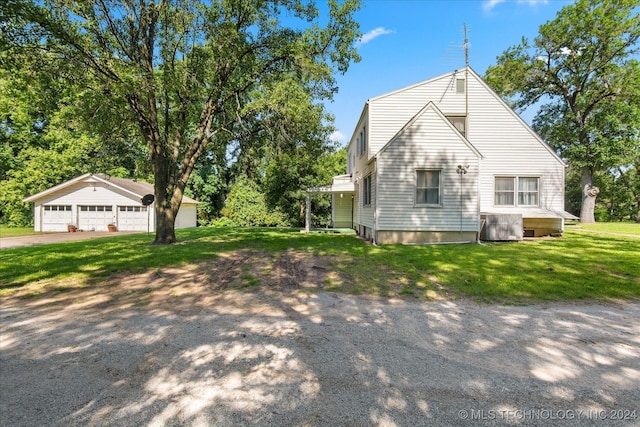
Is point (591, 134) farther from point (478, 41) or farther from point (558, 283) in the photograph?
point (558, 283)

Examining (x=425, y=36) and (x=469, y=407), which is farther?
(x=425, y=36)

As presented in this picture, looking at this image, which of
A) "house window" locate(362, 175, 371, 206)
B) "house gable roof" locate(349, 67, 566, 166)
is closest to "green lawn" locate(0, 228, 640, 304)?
"house window" locate(362, 175, 371, 206)

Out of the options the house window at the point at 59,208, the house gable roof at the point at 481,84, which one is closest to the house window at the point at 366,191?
the house gable roof at the point at 481,84

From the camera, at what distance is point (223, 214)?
34312 millimetres

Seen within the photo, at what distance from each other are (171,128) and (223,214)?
20327 mm

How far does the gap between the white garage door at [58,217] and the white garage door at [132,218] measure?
4.06 metres

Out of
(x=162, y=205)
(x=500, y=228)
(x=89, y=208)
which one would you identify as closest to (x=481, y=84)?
(x=500, y=228)

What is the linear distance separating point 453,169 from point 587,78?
1956 centimetres

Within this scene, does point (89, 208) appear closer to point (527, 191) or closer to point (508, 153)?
point (508, 153)

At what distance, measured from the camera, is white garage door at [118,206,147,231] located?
24703 millimetres

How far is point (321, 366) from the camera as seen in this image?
10.5ft

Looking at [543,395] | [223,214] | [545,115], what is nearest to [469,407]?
[543,395]

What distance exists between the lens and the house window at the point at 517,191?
14.6 metres

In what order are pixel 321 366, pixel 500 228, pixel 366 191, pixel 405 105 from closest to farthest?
pixel 321 366 → pixel 500 228 → pixel 366 191 → pixel 405 105
